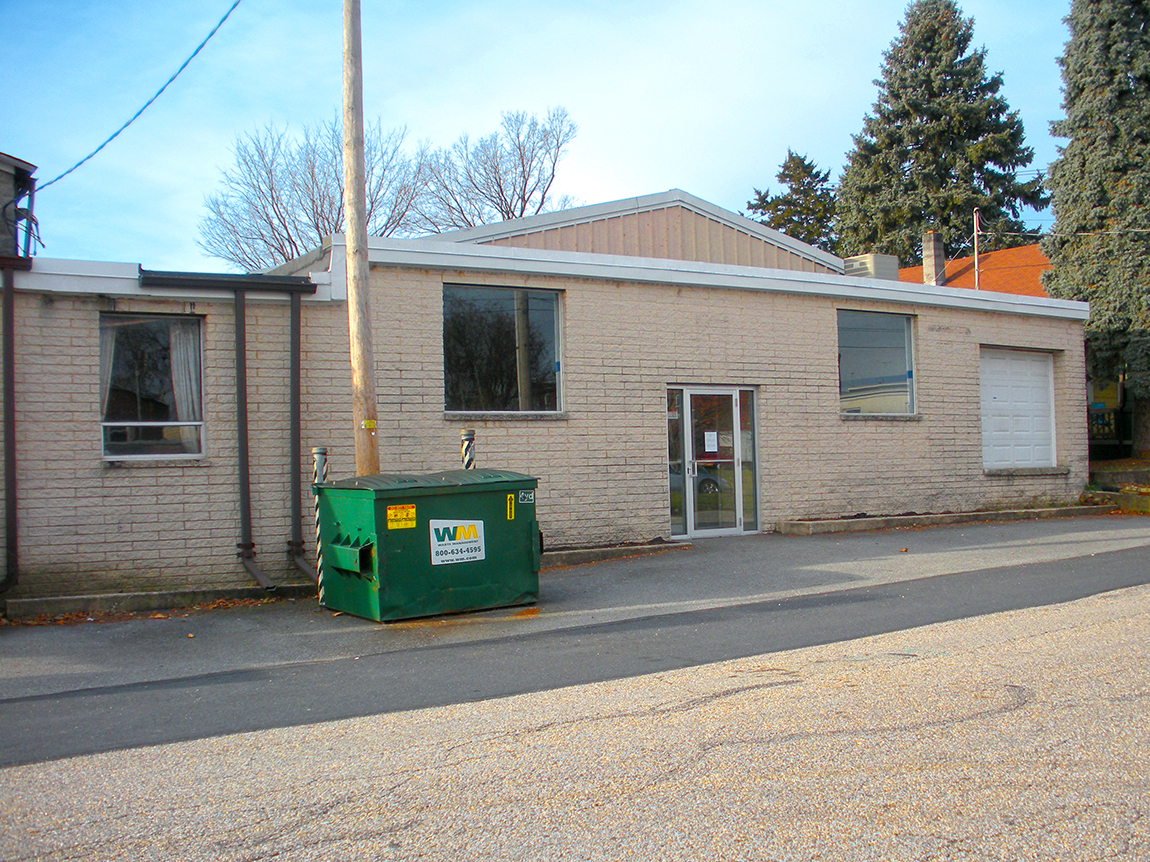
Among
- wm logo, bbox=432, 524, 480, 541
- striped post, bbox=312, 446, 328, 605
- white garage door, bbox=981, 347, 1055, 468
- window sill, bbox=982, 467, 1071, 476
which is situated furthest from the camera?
white garage door, bbox=981, 347, 1055, 468

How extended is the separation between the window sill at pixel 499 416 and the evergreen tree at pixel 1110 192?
15743 millimetres

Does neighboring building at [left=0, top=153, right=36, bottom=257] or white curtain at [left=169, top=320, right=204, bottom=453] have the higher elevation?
neighboring building at [left=0, top=153, right=36, bottom=257]

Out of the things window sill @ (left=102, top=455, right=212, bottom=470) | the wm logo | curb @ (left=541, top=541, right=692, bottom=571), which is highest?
window sill @ (left=102, top=455, right=212, bottom=470)

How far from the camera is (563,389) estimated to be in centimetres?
1266

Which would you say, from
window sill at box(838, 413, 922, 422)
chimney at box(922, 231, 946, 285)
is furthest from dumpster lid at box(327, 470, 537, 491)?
chimney at box(922, 231, 946, 285)

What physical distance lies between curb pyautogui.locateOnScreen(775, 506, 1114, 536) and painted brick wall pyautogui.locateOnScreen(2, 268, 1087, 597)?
13.7 inches

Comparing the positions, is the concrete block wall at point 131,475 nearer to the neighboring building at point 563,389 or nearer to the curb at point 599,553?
the neighboring building at point 563,389

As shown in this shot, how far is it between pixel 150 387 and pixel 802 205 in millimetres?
43571

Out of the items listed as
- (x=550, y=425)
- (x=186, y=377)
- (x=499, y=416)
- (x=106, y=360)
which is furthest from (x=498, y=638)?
(x=106, y=360)

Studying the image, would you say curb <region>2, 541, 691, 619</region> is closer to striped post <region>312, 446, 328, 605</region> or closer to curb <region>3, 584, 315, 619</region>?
curb <region>3, 584, 315, 619</region>

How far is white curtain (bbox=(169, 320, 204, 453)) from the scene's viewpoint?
10594 mm

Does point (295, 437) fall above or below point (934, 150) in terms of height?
below

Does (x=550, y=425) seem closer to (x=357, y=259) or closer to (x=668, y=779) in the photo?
(x=357, y=259)

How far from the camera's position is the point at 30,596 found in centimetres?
966
